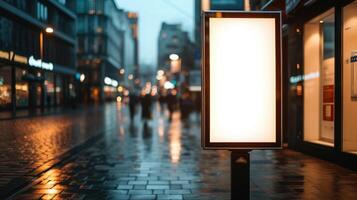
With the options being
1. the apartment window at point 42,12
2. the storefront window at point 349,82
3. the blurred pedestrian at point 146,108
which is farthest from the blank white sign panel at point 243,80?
the apartment window at point 42,12

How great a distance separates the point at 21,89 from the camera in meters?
42.5

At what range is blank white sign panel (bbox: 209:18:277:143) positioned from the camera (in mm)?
5238

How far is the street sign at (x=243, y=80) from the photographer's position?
523 centimetres

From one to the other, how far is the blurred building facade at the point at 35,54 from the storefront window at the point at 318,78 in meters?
16.3

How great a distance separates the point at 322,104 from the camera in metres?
12.7

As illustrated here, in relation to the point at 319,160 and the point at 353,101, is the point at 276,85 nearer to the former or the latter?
the point at 353,101

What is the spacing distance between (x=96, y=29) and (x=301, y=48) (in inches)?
3340

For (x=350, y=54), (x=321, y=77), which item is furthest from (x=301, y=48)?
(x=350, y=54)

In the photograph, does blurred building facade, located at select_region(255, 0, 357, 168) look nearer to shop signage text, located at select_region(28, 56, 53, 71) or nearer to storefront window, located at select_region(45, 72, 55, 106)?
shop signage text, located at select_region(28, 56, 53, 71)

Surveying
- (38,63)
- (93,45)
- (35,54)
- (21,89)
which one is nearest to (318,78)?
(21,89)

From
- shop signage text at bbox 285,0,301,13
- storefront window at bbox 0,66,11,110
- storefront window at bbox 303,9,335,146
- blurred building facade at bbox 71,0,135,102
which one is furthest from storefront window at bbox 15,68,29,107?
blurred building facade at bbox 71,0,135,102

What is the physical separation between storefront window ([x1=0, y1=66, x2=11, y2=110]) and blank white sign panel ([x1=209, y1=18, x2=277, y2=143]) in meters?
28.9

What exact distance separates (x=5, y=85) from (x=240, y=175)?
32.6 m

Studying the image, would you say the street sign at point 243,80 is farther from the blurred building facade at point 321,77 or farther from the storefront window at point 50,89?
the storefront window at point 50,89
